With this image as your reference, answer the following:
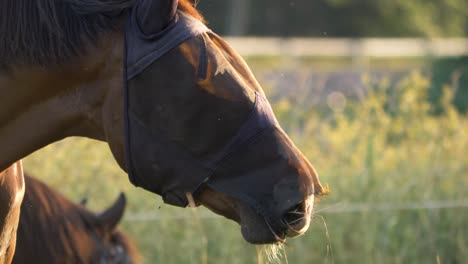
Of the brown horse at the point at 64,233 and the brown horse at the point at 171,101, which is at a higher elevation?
the brown horse at the point at 171,101

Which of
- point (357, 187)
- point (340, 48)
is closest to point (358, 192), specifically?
point (357, 187)

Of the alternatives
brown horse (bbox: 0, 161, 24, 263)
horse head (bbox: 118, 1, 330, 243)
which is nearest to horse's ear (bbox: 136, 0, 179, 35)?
horse head (bbox: 118, 1, 330, 243)

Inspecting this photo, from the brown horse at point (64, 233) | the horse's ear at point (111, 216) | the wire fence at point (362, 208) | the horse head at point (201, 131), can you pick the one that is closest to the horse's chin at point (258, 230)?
the horse head at point (201, 131)

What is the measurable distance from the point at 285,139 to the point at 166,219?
152 inches

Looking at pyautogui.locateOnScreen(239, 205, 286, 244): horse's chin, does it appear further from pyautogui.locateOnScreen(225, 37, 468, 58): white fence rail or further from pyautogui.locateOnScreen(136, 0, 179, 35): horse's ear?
pyautogui.locateOnScreen(225, 37, 468, 58): white fence rail

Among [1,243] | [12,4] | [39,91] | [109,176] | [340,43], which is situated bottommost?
[340,43]

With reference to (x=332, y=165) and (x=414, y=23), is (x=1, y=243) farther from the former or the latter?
(x=414, y=23)

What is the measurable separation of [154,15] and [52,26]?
0.96ft

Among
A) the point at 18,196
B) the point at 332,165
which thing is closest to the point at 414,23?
the point at 332,165

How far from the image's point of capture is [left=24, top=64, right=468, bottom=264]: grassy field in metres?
6.45

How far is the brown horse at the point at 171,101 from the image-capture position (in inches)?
108

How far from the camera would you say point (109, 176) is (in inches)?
272

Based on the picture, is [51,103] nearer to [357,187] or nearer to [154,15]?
[154,15]

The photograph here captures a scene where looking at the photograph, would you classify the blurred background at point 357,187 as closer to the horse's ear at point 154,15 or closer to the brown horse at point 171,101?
the brown horse at point 171,101
